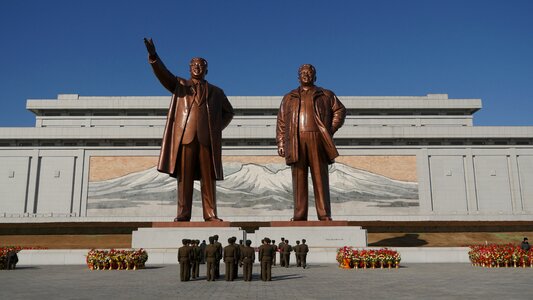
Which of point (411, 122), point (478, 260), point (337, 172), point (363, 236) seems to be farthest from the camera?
point (411, 122)

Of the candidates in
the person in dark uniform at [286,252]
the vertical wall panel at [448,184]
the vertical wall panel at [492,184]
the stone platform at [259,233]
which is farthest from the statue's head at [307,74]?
the vertical wall panel at [492,184]

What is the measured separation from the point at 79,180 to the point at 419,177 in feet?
79.0

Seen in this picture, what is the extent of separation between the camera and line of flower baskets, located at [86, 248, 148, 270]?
1042cm

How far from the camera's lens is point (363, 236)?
12.3 meters

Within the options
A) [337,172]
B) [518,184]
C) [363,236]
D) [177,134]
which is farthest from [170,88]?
[518,184]

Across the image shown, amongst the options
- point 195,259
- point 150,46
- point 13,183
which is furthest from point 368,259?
point 13,183

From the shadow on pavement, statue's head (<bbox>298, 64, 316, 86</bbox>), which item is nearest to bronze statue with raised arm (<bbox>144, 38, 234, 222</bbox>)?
statue's head (<bbox>298, 64, 316, 86</bbox>)

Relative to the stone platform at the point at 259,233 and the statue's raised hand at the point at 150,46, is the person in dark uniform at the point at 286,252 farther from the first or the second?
the statue's raised hand at the point at 150,46

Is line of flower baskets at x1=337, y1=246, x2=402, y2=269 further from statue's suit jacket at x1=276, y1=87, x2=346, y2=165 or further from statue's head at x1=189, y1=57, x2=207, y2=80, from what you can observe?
statue's head at x1=189, y1=57, x2=207, y2=80

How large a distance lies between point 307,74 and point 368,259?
214 inches

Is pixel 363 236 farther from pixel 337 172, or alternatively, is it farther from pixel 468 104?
pixel 468 104

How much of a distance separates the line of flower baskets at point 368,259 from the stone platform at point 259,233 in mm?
1345

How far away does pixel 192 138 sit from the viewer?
11.8 m

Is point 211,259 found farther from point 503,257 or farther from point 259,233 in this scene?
point 503,257
